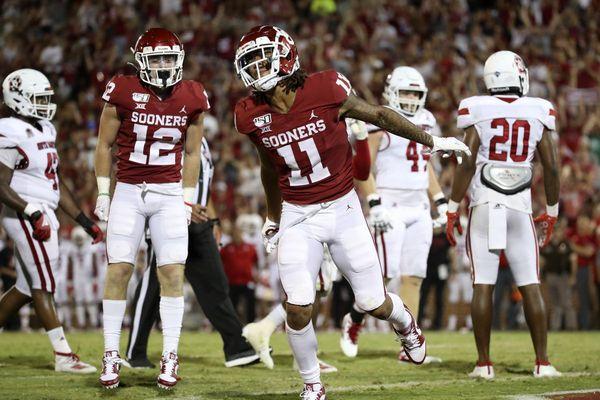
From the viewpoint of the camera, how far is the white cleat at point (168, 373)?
5.80m

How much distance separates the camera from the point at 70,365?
702cm

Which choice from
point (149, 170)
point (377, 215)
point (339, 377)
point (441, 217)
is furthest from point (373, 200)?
point (149, 170)

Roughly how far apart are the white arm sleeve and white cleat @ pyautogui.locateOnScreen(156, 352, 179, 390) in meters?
2.10

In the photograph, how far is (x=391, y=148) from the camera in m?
8.07

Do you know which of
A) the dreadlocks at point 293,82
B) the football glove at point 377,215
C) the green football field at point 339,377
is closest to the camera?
the dreadlocks at point 293,82

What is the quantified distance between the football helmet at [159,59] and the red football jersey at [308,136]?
2.81 ft

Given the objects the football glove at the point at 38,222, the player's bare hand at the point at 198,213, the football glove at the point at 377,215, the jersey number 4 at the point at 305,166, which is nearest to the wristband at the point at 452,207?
the football glove at the point at 377,215

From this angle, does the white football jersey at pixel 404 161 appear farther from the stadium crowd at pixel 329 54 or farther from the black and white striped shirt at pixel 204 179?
the stadium crowd at pixel 329 54

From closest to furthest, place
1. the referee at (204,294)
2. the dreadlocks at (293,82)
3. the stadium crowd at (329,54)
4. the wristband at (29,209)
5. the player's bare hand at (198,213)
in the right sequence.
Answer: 1. the dreadlocks at (293,82)
2. the wristband at (29,209)
3. the player's bare hand at (198,213)
4. the referee at (204,294)
5. the stadium crowd at (329,54)

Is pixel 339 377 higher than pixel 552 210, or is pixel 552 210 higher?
pixel 552 210

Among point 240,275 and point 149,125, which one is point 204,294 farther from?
point 240,275

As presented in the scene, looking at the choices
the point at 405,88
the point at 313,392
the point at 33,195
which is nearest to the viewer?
the point at 313,392

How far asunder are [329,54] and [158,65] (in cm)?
1191

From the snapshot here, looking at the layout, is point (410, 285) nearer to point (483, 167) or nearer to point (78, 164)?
point (483, 167)
